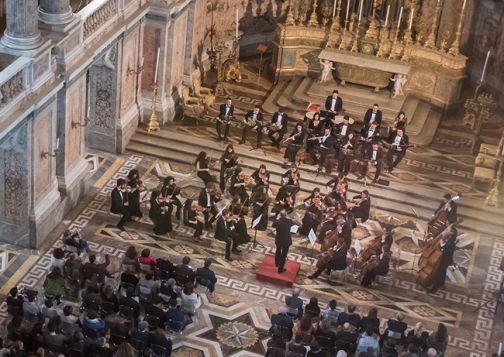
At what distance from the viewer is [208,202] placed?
25859 millimetres

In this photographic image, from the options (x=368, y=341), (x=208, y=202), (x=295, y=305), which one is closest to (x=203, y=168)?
(x=208, y=202)

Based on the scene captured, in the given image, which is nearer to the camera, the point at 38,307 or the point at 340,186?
the point at 38,307

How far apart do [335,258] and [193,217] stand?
3587 mm

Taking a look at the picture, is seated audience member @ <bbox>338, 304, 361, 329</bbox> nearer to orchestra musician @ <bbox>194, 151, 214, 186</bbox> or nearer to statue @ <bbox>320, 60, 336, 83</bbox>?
orchestra musician @ <bbox>194, 151, 214, 186</bbox>

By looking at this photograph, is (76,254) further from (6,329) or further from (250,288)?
(250,288)

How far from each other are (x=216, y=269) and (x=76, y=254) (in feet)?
11.3

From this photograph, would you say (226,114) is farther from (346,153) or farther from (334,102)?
(346,153)

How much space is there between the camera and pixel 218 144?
2988 centimetres

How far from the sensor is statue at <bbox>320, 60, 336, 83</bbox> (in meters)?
33.5

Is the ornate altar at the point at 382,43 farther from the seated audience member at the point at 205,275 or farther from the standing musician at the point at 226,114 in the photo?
the seated audience member at the point at 205,275

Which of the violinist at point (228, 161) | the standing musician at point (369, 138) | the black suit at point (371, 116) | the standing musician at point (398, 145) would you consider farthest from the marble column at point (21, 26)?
the black suit at point (371, 116)

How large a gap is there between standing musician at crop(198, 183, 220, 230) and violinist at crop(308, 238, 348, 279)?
108 inches

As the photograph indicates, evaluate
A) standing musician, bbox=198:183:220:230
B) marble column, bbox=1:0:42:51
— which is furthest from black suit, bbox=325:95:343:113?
marble column, bbox=1:0:42:51

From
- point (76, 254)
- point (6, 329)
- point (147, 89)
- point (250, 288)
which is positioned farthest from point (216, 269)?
point (147, 89)
